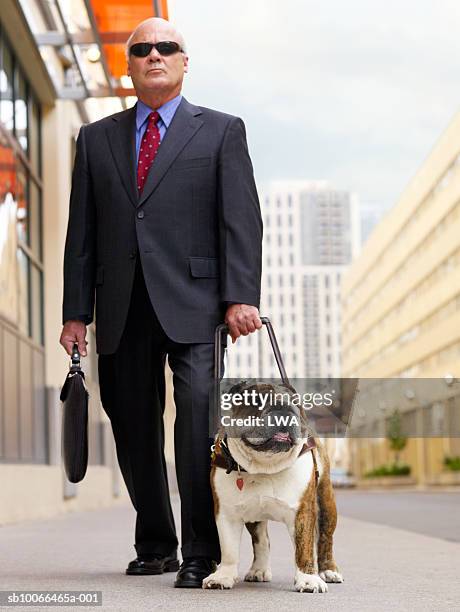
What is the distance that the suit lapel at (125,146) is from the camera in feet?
16.0

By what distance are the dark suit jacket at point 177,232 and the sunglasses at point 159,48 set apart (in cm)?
25

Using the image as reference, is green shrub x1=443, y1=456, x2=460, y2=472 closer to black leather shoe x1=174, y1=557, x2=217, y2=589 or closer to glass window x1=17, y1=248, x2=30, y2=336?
glass window x1=17, y1=248, x2=30, y2=336

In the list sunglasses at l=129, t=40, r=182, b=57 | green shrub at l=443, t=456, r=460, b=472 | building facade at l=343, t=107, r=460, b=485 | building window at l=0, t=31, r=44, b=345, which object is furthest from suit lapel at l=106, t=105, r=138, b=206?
green shrub at l=443, t=456, r=460, b=472

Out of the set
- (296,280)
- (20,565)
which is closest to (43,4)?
(20,565)

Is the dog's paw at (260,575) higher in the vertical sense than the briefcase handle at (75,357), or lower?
lower

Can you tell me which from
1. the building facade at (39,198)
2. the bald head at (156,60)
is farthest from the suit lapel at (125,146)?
the building facade at (39,198)

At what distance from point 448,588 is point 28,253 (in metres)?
14.0

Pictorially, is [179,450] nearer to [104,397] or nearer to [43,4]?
[104,397]

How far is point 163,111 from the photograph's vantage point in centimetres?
498

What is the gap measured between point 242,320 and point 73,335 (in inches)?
31.2

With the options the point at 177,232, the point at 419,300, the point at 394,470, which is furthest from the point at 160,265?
the point at 394,470

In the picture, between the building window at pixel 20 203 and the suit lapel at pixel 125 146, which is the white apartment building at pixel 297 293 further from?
the suit lapel at pixel 125 146

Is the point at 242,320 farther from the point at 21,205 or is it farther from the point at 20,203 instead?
the point at 21,205

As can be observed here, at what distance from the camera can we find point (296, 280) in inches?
7411
